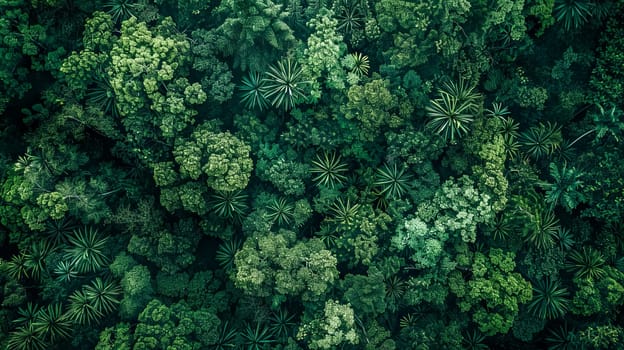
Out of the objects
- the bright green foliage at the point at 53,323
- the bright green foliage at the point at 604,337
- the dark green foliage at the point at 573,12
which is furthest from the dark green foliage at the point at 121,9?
the bright green foliage at the point at 604,337

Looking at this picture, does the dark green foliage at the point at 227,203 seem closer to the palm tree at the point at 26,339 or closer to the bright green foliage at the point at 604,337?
the palm tree at the point at 26,339

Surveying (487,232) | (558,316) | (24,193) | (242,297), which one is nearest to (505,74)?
(487,232)

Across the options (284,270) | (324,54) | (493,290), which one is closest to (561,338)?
(493,290)

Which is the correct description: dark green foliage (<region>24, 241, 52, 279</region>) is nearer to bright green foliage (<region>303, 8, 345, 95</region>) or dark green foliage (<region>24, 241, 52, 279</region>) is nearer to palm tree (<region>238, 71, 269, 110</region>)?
palm tree (<region>238, 71, 269, 110</region>)

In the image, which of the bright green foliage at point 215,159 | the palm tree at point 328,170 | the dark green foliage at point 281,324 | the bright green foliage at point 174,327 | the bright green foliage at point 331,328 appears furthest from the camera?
the palm tree at point 328,170

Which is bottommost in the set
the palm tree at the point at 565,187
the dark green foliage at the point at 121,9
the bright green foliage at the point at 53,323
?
the bright green foliage at the point at 53,323

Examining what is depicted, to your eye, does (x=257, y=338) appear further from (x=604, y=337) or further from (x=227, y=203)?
(x=604, y=337)

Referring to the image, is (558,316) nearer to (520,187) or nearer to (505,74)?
(520,187)

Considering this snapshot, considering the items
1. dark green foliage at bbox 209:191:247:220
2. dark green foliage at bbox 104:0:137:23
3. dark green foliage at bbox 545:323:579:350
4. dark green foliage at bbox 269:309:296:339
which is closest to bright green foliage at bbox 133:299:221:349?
dark green foliage at bbox 269:309:296:339
